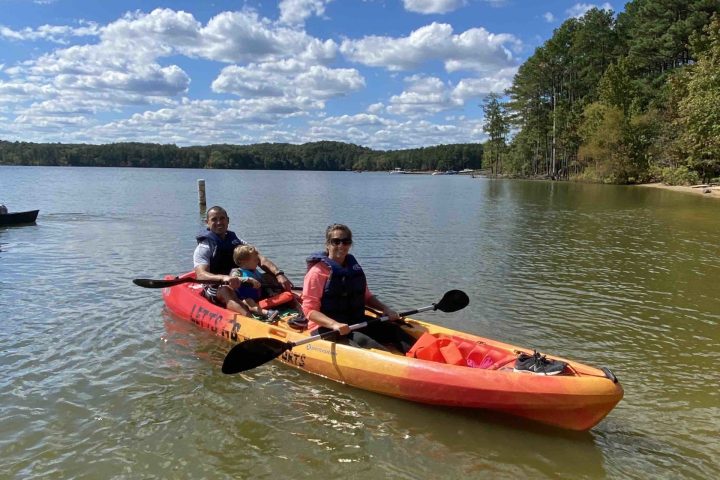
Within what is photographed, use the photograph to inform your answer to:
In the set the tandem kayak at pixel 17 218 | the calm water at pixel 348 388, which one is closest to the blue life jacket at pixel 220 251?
the calm water at pixel 348 388

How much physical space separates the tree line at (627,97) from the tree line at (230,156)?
297ft

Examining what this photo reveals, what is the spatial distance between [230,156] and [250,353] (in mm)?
169792

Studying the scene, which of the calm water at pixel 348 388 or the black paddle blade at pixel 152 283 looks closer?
the calm water at pixel 348 388

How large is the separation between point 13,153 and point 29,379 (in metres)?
176

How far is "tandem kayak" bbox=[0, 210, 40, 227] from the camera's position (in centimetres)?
1998

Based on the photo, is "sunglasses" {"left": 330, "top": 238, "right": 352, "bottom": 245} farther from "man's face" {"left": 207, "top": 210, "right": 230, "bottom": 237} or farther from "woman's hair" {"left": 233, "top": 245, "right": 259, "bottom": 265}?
"man's face" {"left": 207, "top": 210, "right": 230, "bottom": 237}

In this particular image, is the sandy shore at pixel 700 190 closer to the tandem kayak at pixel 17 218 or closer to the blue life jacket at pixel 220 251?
the blue life jacket at pixel 220 251

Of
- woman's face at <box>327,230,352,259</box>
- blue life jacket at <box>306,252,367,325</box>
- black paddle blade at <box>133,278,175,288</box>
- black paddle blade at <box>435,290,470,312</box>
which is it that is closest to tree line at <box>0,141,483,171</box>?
black paddle blade at <box>133,278,175,288</box>

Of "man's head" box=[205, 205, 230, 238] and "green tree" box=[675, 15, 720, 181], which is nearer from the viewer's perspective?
"man's head" box=[205, 205, 230, 238]

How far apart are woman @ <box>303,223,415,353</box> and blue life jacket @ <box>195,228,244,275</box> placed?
2803 mm

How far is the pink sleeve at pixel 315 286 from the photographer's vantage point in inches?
255

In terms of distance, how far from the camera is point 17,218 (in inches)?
806

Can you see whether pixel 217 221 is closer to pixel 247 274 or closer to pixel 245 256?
pixel 245 256

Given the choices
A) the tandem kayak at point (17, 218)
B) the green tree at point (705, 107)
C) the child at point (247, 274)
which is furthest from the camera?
the green tree at point (705, 107)
